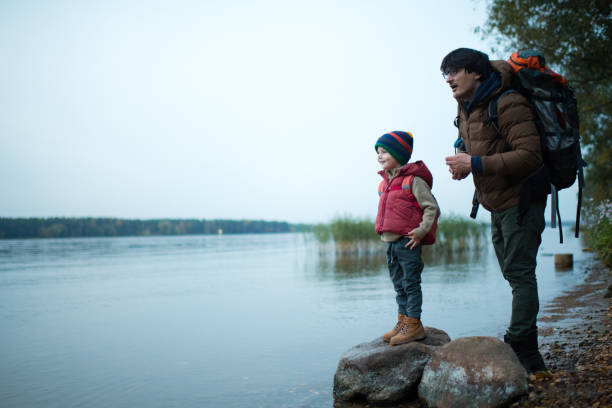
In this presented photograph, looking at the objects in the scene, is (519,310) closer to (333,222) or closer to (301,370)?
(301,370)

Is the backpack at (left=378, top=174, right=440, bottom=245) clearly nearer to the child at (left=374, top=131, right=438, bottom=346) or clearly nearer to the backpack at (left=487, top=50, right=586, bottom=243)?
the child at (left=374, top=131, right=438, bottom=346)

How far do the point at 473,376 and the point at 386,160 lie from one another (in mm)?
1610

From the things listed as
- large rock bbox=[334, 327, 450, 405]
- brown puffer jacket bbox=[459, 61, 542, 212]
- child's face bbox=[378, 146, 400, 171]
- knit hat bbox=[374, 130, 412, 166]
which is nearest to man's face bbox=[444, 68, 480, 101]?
brown puffer jacket bbox=[459, 61, 542, 212]

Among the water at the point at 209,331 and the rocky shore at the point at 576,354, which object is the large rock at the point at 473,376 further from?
the water at the point at 209,331

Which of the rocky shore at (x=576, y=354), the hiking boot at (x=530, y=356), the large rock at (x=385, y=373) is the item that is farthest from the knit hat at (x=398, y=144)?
the rocky shore at (x=576, y=354)

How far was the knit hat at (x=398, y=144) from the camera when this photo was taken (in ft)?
11.5

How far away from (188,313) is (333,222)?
12.0 metres

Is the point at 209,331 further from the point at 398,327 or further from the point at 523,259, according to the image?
the point at 523,259

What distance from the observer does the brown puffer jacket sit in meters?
2.67

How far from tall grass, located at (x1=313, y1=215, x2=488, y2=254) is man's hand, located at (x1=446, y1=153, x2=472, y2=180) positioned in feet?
51.3

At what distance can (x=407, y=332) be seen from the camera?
3.33m

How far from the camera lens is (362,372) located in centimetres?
329

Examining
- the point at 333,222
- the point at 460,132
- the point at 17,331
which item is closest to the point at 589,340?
the point at 460,132

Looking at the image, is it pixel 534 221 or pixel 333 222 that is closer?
pixel 534 221
